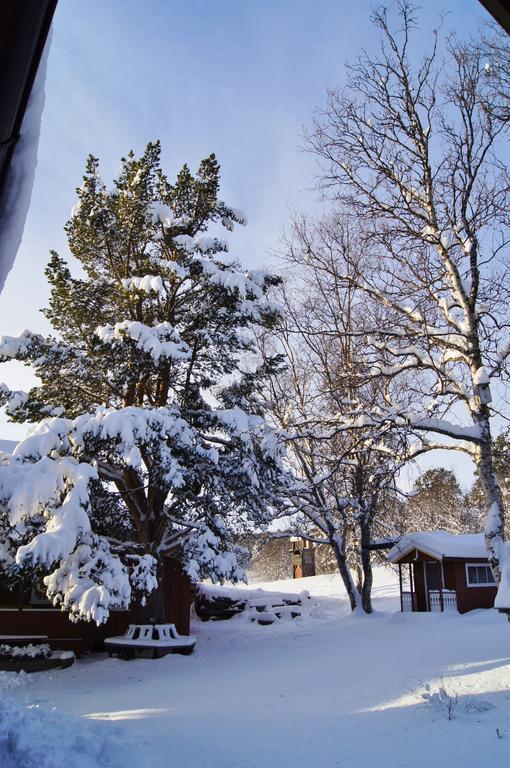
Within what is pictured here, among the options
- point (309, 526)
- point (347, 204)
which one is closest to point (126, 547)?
point (347, 204)

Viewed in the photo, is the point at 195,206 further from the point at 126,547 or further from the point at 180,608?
the point at 180,608

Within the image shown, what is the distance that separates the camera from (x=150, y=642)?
14938 millimetres

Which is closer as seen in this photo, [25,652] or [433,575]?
[25,652]

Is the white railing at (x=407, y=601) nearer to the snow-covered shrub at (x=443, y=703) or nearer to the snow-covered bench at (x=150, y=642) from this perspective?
the snow-covered bench at (x=150, y=642)

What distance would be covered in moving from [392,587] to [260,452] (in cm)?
2676

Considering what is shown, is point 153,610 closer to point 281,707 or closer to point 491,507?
point 281,707

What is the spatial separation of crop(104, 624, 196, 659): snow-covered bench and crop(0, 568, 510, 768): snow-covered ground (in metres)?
0.35

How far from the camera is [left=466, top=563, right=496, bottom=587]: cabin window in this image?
25453mm

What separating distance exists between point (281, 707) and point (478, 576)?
66.1 ft

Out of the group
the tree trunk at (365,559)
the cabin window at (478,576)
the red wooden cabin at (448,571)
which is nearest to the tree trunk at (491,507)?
the tree trunk at (365,559)

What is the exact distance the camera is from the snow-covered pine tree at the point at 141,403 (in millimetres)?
12594

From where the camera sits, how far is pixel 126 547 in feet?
50.0

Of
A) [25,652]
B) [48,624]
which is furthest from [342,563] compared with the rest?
[25,652]

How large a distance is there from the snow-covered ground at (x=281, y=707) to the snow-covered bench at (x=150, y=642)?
35 centimetres
